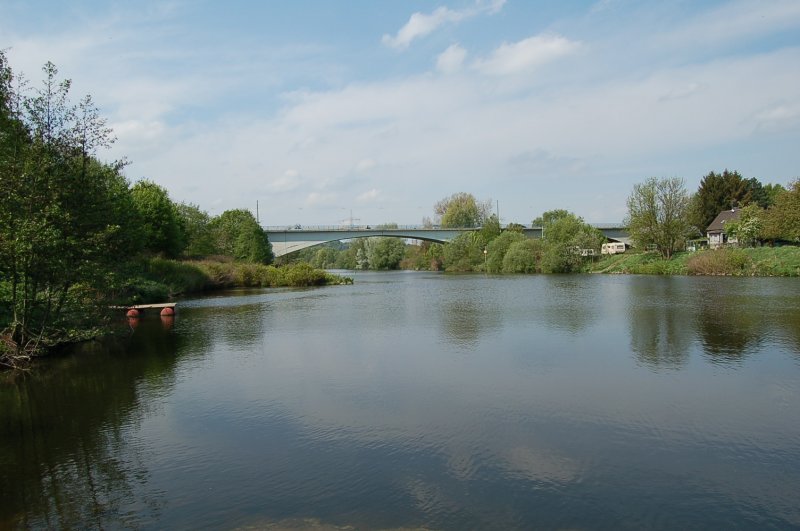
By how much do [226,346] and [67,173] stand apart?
27.4 ft

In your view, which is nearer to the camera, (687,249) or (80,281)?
(80,281)

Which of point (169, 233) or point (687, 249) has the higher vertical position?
point (169, 233)

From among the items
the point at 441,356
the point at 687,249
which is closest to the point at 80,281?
the point at 441,356

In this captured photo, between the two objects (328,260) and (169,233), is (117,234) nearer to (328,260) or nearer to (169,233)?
(169,233)

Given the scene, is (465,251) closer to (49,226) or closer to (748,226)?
(748,226)

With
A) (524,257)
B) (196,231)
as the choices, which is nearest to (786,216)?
(524,257)

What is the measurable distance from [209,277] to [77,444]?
46419mm

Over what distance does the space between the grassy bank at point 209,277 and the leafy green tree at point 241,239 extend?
8329 mm

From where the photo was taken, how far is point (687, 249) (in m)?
72.4

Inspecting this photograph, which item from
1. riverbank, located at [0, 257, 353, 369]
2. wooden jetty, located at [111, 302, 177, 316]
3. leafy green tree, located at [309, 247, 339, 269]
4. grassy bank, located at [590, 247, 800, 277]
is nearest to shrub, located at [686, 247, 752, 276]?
grassy bank, located at [590, 247, 800, 277]

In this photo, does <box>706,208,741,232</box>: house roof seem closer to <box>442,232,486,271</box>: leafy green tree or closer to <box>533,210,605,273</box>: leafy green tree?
<box>533,210,605,273</box>: leafy green tree

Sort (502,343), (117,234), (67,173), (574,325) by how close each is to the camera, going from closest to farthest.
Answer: (67,173) → (117,234) → (502,343) → (574,325)

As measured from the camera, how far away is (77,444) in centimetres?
1101

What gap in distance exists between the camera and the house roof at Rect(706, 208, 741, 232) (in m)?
75.9
